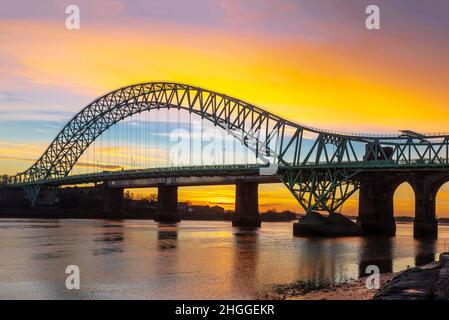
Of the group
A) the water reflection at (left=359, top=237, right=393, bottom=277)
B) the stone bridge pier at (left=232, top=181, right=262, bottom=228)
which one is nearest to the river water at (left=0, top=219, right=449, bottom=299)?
the water reflection at (left=359, top=237, right=393, bottom=277)

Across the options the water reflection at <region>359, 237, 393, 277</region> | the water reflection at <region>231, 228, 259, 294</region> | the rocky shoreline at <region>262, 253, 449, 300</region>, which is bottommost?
the water reflection at <region>359, 237, 393, 277</region>

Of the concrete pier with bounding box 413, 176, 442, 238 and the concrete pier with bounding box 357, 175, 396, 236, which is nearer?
the concrete pier with bounding box 357, 175, 396, 236

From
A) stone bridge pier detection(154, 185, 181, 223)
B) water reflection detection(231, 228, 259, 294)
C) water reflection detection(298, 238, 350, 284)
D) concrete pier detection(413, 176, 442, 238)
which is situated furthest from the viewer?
stone bridge pier detection(154, 185, 181, 223)

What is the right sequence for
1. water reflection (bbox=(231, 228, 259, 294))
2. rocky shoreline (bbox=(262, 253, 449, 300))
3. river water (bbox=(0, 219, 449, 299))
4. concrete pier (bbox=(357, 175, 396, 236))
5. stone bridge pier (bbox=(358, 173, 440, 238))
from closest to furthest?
rocky shoreline (bbox=(262, 253, 449, 300)) < river water (bbox=(0, 219, 449, 299)) < water reflection (bbox=(231, 228, 259, 294)) < concrete pier (bbox=(357, 175, 396, 236)) < stone bridge pier (bbox=(358, 173, 440, 238))

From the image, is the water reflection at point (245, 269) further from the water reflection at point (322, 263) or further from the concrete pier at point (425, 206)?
the concrete pier at point (425, 206)

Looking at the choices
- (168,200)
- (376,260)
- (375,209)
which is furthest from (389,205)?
(168,200)

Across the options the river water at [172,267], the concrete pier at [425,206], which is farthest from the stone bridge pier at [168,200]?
the river water at [172,267]

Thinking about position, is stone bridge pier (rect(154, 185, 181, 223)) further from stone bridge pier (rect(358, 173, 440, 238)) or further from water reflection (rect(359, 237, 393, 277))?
water reflection (rect(359, 237, 393, 277))
